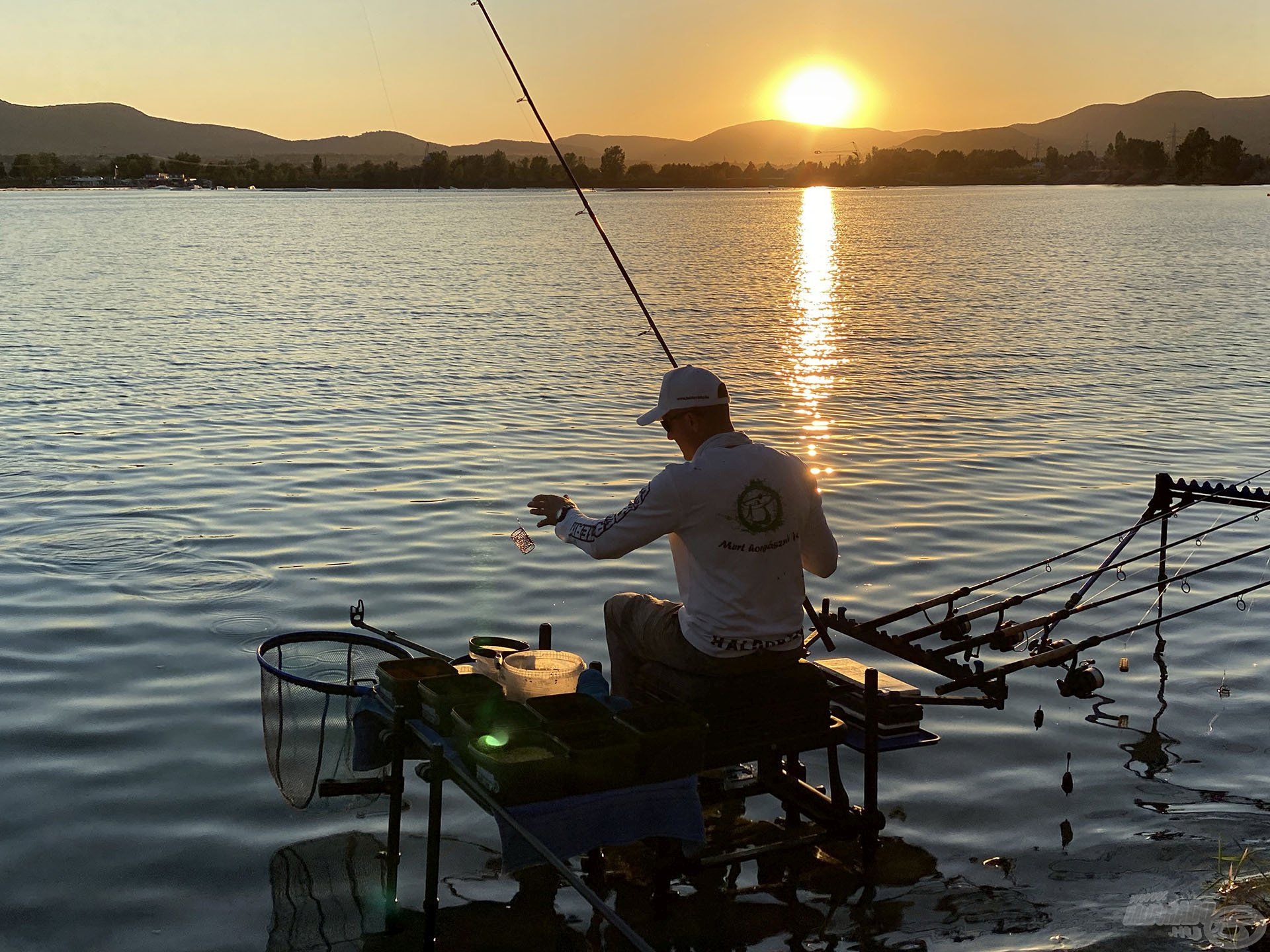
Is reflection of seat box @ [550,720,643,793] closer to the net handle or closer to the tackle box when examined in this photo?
the tackle box

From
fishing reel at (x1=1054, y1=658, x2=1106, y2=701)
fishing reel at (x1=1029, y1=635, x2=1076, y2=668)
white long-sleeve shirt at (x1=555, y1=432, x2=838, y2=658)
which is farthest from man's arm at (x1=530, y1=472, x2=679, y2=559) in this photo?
fishing reel at (x1=1054, y1=658, x2=1106, y2=701)

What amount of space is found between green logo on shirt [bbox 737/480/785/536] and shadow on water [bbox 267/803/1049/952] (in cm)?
138

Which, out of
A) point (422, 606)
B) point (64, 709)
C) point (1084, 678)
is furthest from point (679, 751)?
point (422, 606)

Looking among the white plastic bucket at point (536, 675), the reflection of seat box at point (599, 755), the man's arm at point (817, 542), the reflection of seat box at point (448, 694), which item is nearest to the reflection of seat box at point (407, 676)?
the reflection of seat box at point (448, 694)

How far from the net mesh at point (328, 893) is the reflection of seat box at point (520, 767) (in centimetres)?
130

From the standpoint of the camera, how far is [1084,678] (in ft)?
23.6

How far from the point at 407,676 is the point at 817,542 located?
1842mm

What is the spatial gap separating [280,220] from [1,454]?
104m

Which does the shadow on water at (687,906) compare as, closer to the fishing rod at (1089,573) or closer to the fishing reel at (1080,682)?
the fishing rod at (1089,573)

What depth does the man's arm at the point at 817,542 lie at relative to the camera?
565 cm

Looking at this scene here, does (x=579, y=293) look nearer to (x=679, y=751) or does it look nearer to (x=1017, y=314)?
(x=1017, y=314)

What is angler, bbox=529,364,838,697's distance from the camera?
5434mm

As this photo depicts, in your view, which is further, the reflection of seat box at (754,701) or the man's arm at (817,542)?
the man's arm at (817,542)

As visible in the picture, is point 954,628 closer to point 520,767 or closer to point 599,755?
point 599,755
